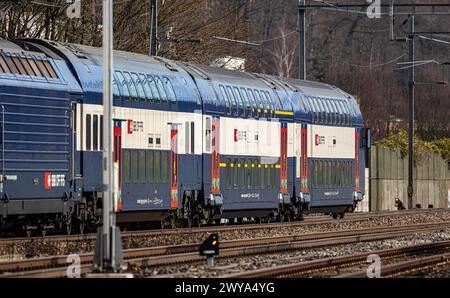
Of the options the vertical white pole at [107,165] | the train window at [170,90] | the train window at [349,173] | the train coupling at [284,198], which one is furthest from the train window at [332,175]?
the vertical white pole at [107,165]

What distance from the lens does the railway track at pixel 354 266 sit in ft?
62.3

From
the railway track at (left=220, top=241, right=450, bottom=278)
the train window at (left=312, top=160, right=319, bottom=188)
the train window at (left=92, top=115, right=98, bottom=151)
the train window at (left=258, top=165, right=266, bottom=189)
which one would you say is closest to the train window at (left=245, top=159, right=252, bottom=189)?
the train window at (left=258, top=165, right=266, bottom=189)

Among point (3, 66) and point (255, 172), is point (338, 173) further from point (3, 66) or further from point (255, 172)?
point (3, 66)

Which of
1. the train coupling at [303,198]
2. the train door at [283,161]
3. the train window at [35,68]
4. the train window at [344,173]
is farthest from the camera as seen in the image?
the train window at [344,173]

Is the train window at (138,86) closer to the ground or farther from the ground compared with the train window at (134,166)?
farther from the ground

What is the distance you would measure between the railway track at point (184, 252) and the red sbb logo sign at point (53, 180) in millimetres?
2973

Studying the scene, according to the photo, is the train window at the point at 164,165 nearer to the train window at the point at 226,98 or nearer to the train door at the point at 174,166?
the train door at the point at 174,166

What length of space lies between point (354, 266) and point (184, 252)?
4271mm

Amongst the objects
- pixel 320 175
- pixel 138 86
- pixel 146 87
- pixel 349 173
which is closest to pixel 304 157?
pixel 320 175

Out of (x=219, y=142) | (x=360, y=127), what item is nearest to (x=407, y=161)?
(x=360, y=127)

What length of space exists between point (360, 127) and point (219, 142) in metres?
10.6

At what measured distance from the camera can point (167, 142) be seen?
2955 centimetres

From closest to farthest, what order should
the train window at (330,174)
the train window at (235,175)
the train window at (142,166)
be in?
the train window at (142,166) → the train window at (235,175) → the train window at (330,174)

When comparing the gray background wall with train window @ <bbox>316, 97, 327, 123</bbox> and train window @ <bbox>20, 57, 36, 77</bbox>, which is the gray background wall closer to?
train window @ <bbox>316, 97, 327, 123</bbox>
